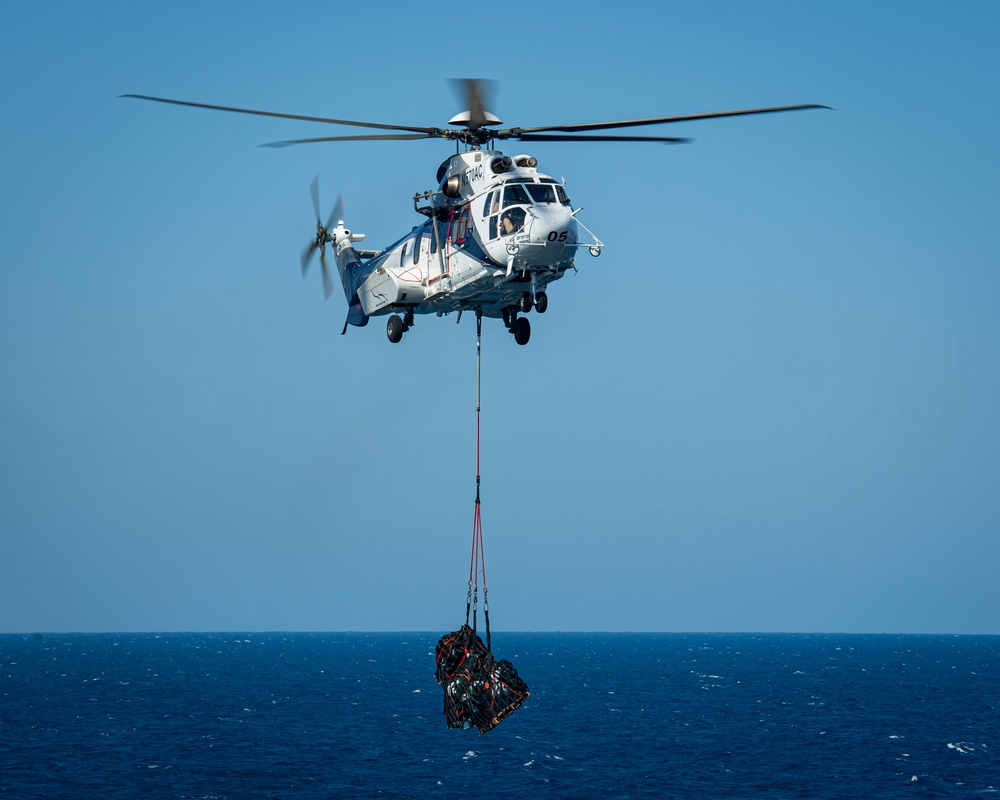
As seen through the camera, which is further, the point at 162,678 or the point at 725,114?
the point at 162,678

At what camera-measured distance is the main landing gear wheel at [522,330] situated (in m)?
33.6

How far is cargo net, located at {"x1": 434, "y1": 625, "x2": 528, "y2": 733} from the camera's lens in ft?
93.6

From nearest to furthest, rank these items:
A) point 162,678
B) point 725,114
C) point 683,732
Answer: point 725,114, point 683,732, point 162,678

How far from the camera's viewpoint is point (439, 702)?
131m

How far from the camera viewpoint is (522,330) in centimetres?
3366

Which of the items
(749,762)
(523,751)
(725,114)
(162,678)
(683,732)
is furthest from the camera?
(162,678)

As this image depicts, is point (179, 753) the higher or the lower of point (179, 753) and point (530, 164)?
the lower

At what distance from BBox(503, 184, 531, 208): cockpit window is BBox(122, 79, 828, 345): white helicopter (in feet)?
0.09

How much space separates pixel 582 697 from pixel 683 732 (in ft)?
108

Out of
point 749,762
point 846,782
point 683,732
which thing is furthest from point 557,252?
point 683,732

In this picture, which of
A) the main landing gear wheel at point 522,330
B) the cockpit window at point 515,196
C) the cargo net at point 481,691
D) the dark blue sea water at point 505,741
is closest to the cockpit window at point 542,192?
the cockpit window at point 515,196

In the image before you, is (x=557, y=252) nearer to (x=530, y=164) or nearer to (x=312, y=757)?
(x=530, y=164)

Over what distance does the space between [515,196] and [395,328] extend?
7.38 metres

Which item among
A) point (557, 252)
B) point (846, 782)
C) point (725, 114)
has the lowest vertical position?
point (846, 782)
